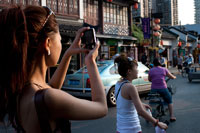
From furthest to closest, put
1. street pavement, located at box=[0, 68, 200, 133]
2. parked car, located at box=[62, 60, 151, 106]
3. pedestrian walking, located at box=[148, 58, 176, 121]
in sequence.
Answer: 1. parked car, located at box=[62, 60, 151, 106]
2. pedestrian walking, located at box=[148, 58, 176, 121]
3. street pavement, located at box=[0, 68, 200, 133]

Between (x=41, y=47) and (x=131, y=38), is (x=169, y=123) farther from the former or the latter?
(x=131, y=38)

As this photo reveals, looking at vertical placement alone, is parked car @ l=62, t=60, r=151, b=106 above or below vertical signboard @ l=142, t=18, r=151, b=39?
below

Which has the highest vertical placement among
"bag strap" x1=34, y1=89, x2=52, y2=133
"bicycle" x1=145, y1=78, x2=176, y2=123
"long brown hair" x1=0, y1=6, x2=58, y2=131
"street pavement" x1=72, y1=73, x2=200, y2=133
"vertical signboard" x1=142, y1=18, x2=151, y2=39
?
"vertical signboard" x1=142, y1=18, x2=151, y2=39

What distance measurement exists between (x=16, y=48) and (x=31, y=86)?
22 cm

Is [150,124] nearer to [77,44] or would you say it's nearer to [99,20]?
[77,44]

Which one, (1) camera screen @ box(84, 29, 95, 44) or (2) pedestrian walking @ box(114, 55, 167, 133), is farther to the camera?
(2) pedestrian walking @ box(114, 55, 167, 133)

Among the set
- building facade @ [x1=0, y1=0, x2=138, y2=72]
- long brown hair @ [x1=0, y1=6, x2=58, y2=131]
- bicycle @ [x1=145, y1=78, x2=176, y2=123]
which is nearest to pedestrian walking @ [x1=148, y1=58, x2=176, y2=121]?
bicycle @ [x1=145, y1=78, x2=176, y2=123]

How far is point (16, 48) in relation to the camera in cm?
117

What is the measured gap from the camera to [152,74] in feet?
19.9

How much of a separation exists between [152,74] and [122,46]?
630 inches

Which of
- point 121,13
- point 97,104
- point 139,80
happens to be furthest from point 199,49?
point 97,104

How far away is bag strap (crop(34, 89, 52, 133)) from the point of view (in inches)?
43.7

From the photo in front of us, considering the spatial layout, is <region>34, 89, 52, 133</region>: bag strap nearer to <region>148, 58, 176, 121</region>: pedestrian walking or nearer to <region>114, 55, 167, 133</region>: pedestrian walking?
<region>114, 55, 167, 133</region>: pedestrian walking

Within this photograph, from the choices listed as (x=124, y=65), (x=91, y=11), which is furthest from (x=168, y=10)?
(x=124, y=65)
